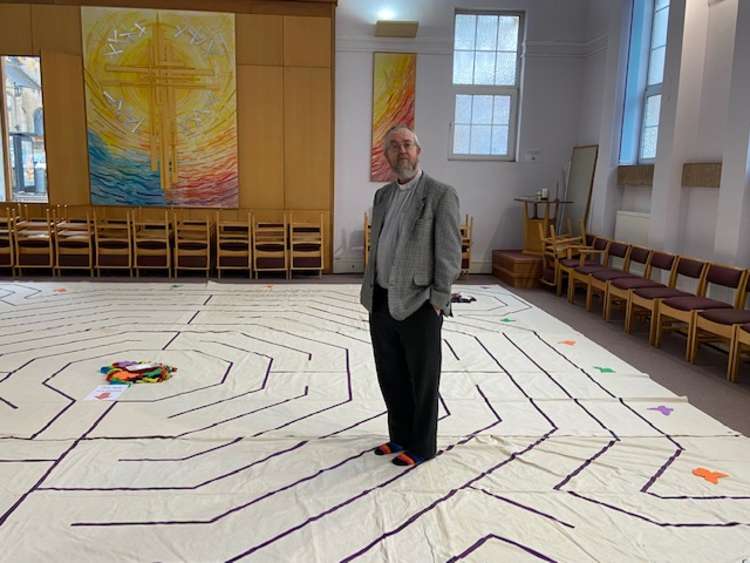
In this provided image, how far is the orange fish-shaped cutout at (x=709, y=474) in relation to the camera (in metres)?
2.93

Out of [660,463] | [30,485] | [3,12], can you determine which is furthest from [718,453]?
[3,12]

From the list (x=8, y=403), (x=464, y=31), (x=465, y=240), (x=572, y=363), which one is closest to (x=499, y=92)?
(x=464, y=31)

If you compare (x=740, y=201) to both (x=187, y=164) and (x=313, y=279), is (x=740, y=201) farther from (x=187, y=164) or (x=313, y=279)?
(x=187, y=164)

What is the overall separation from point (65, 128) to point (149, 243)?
186cm

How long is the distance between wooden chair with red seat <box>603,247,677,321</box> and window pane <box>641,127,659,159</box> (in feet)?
4.62

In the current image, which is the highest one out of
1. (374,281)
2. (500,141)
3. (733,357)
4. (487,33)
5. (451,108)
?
(487,33)

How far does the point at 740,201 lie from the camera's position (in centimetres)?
530

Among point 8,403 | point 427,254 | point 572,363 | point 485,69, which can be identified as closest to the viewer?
point 427,254

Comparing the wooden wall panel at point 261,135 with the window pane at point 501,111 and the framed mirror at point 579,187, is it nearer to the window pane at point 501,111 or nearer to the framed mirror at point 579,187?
the window pane at point 501,111

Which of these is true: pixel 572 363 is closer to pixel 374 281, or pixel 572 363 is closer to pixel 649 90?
pixel 374 281

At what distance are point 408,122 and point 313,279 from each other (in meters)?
2.57

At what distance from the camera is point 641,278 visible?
239 inches

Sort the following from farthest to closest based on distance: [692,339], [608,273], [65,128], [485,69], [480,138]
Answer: [480,138]
[485,69]
[65,128]
[608,273]
[692,339]

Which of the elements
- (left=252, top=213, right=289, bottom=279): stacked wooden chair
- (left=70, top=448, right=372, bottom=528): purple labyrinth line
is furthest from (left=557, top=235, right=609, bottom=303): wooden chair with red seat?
(left=70, top=448, right=372, bottom=528): purple labyrinth line
